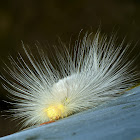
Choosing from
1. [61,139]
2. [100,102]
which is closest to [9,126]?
[100,102]

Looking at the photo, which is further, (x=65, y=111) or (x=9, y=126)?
(x=9, y=126)

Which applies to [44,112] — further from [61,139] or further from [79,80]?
[61,139]

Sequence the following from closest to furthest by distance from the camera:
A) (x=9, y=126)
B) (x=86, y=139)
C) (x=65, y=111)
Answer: (x=86, y=139) < (x=65, y=111) < (x=9, y=126)

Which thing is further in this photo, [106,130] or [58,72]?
[58,72]

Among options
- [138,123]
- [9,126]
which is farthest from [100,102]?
[9,126]

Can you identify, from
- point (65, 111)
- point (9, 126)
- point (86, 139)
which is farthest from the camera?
point (9, 126)

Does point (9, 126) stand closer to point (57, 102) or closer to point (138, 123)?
point (57, 102)

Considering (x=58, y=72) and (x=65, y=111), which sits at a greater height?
(x=58, y=72)
